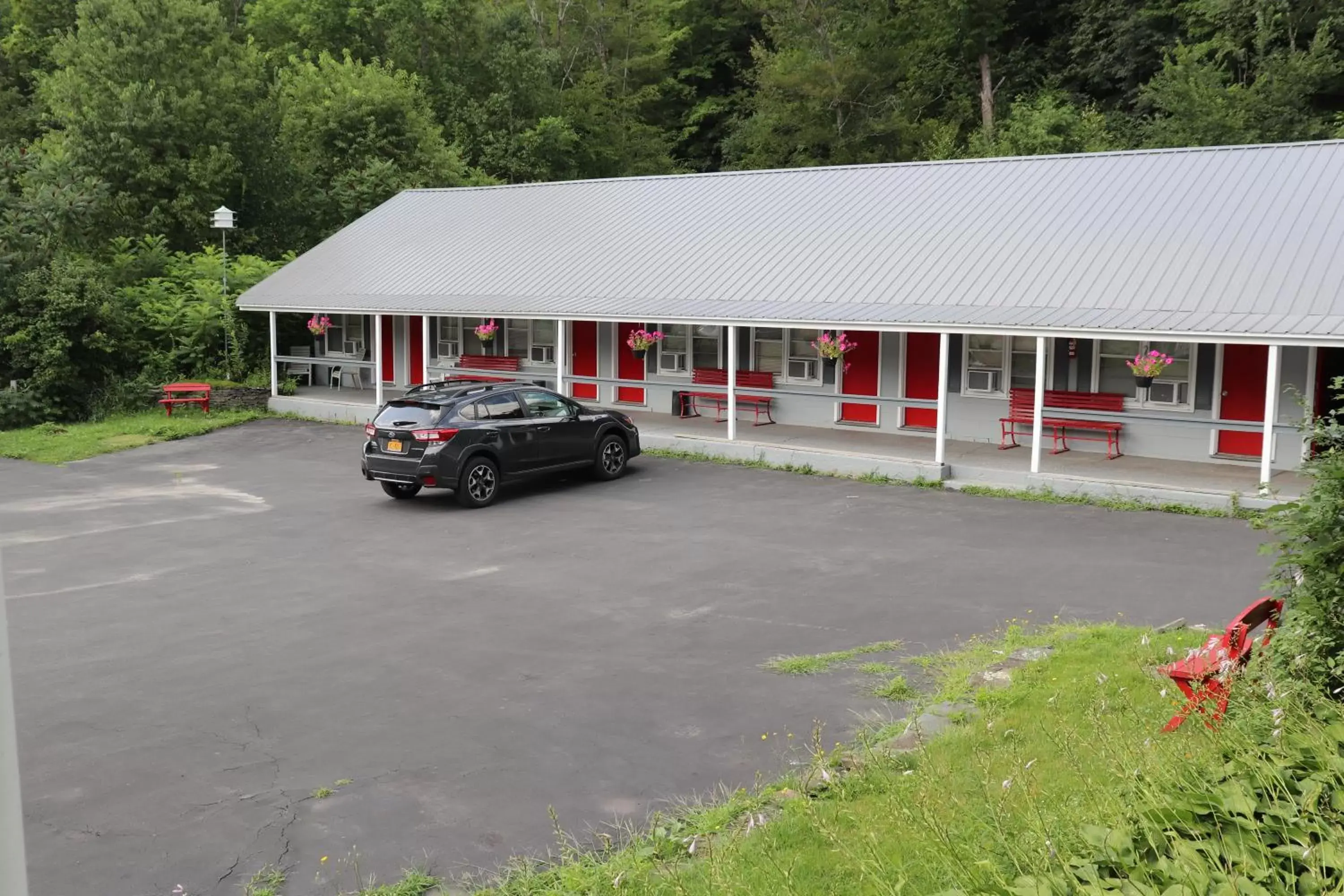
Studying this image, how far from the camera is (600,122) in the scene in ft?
169

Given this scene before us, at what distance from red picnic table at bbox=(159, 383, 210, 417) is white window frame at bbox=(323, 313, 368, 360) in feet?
15.7

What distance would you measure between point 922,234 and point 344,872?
17.8 metres

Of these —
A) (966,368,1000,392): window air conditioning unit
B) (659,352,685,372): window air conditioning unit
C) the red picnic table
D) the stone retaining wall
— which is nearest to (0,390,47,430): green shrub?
the red picnic table

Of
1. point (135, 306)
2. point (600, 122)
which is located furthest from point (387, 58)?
point (135, 306)

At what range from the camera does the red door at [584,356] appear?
26.5 m

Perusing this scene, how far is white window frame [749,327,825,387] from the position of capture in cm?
2328

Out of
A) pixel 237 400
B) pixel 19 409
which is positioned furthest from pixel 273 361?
pixel 19 409

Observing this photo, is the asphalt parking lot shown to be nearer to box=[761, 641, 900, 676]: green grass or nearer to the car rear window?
box=[761, 641, 900, 676]: green grass

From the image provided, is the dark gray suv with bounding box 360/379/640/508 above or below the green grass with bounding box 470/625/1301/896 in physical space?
above

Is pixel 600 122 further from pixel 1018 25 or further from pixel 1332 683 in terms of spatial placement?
pixel 1332 683

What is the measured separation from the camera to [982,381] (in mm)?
21484

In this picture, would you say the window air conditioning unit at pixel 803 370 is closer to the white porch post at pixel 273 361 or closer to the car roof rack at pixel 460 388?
the car roof rack at pixel 460 388

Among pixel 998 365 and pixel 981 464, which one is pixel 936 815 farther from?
pixel 998 365

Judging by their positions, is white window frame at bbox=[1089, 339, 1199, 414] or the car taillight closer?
the car taillight
